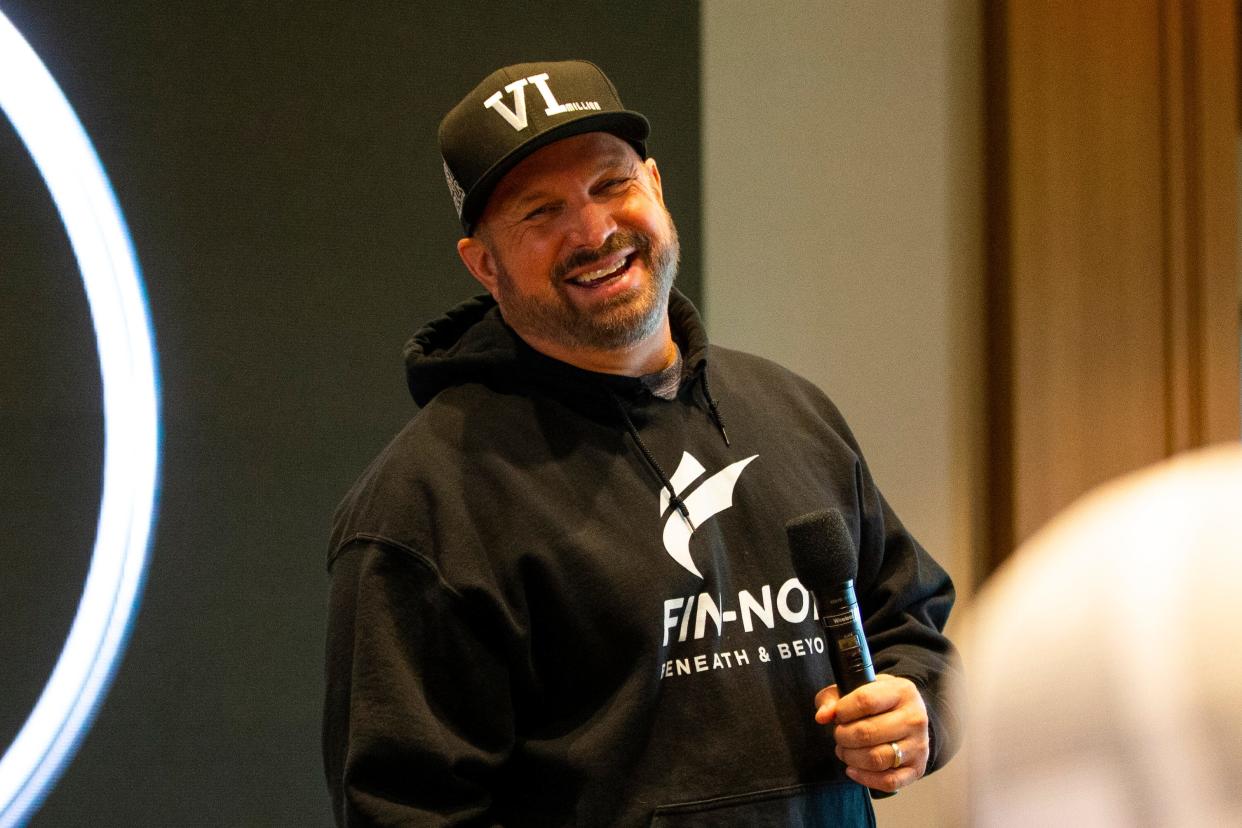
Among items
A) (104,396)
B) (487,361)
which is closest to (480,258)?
(487,361)

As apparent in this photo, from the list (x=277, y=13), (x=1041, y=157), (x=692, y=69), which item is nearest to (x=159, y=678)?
(x=277, y=13)

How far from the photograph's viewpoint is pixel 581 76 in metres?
1.57

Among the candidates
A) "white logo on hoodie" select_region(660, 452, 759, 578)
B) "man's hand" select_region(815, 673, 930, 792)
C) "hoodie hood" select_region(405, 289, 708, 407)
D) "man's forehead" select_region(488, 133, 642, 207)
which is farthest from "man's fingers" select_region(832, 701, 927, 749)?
"man's forehead" select_region(488, 133, 642, 207)

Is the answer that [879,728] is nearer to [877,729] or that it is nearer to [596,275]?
[877,729]

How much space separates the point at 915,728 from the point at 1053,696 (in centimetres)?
81

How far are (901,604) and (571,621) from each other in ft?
1.66

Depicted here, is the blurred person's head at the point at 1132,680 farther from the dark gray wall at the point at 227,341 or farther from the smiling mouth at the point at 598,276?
the dark gray wall at the point at 227,341

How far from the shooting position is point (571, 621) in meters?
1.42

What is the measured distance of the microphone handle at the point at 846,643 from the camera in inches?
53.5

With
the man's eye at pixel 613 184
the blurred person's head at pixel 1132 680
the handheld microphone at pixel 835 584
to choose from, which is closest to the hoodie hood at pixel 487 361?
the man's eye at pixel 613 184

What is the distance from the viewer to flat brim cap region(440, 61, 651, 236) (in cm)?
150

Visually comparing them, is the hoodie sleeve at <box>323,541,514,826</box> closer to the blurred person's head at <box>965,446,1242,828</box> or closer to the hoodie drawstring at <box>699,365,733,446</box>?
the hoodie drawstring at <box>699,365,733,446</box>

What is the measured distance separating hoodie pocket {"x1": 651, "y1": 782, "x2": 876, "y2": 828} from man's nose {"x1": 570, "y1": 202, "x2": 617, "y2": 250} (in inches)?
25.9

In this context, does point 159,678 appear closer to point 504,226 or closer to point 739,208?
point 504,226
